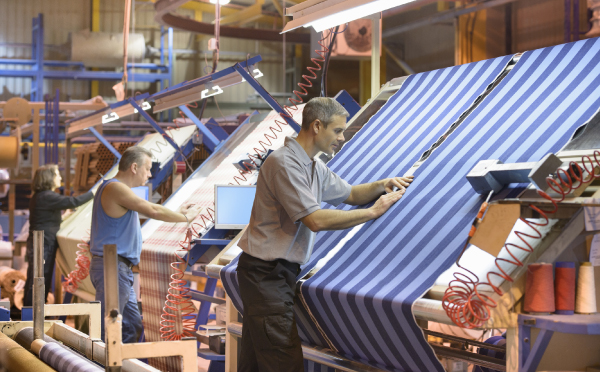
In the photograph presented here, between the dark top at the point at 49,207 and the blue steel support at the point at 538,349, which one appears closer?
the blue steel support at the point at 538,349

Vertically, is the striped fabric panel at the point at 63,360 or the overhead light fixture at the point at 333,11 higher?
the overhead light fixture at the point at 333,11

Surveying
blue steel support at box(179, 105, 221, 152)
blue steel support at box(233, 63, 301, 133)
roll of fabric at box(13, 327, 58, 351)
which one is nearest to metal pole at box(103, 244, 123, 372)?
roll of fabric at box(13, 327, 58, 351)

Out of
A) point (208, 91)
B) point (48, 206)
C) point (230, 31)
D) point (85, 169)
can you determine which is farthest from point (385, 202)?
point (230, 31)

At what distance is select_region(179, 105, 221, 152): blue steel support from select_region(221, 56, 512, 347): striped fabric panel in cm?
258

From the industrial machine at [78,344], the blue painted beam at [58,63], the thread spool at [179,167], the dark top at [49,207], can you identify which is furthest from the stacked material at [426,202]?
the blue painted beam at [58,63]

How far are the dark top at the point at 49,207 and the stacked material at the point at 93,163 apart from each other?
990 mm

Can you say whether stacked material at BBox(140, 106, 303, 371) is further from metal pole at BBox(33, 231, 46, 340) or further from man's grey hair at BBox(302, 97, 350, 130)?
metal pole at BBox(33, 231, 46, 340)

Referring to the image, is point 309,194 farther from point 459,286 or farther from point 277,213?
point 459,286

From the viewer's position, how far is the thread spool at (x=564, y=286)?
2.15 meters

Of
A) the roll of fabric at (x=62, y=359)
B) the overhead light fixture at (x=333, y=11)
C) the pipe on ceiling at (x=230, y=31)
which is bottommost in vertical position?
the roll of fabric at (x=62, y=359)

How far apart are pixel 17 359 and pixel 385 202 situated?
1.57 metres

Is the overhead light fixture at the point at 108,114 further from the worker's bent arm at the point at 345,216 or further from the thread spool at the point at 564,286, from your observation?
the thread spool at the point at 564,286

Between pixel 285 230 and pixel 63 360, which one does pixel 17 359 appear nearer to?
pixel 63 360

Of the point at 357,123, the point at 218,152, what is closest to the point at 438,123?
the point at 357,123
